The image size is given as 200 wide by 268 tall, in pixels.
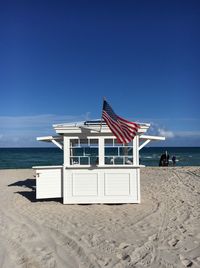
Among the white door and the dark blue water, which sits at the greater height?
the white door

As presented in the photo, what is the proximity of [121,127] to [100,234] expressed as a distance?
10.2 ft

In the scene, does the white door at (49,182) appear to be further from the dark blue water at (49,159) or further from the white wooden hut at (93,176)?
the dark blue water at (49,159)

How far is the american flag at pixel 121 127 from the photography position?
926cm

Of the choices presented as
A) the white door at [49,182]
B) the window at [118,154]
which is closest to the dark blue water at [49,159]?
the window at [118,154]

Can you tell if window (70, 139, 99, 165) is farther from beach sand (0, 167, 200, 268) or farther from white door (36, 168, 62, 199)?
beach sand (0, 167, 200, 268)

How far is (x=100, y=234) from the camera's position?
7.27 meters

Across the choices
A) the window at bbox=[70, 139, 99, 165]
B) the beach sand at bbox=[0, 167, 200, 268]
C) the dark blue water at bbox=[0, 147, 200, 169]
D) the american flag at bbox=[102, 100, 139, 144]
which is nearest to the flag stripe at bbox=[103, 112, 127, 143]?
the american flag at bbox=[102, 100, 139, 144]

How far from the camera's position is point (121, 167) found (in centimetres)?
1057

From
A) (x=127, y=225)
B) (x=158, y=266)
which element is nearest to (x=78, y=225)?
(x=127, y=225)

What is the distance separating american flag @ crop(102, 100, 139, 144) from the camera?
30.4ft

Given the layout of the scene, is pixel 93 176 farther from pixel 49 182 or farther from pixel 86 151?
pixel 49 182

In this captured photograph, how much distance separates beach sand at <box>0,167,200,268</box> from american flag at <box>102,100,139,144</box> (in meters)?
1.96

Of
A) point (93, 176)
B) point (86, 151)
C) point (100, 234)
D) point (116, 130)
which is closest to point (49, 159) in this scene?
point (86, 151)

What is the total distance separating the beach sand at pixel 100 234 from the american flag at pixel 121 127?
6.42ft
